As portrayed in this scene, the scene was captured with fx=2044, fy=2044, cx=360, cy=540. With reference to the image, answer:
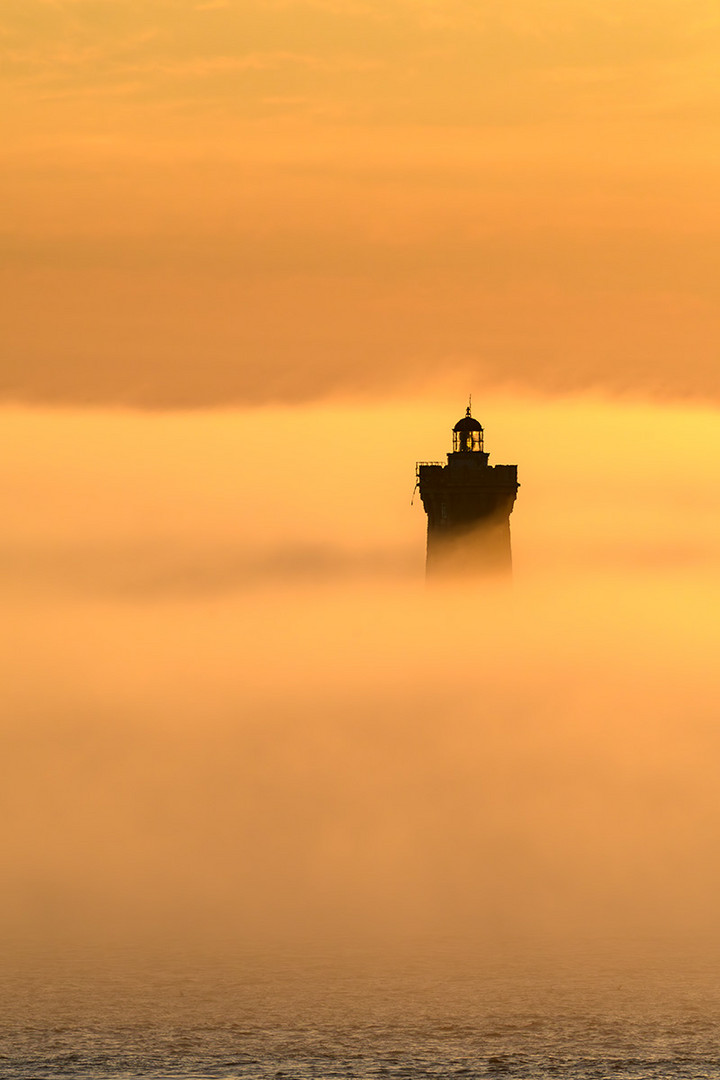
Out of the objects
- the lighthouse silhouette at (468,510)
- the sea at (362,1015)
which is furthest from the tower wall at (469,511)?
the sea at (362,1015)

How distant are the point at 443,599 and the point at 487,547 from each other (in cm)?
620

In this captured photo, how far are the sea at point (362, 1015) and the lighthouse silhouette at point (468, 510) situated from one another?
3998cm

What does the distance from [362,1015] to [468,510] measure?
209ft

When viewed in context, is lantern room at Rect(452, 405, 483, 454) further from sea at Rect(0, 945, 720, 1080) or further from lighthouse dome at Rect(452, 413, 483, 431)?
sea at Rect(0, 945, 720, 1080)

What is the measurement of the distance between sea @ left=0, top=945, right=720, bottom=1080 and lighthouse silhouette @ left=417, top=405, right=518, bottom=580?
3998 centimetres

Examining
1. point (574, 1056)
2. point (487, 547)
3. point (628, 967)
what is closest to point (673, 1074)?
point (574, 1056)

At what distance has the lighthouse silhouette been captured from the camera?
534 ft

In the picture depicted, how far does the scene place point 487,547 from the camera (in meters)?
163

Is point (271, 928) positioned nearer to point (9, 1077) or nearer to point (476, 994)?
point (476, 994)

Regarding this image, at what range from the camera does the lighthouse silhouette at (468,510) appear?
163 meters

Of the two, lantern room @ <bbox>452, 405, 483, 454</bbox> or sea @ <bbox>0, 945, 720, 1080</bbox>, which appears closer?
sea @ <bbox>0, 945, 720, 1080</bbox>

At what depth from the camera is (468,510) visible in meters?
163

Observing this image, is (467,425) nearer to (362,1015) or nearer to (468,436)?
(468,436)

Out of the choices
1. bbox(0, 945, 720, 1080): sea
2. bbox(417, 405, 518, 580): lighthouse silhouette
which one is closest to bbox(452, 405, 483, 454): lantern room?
bbox(417, 405, 518, 580): lighthouse silhouette
